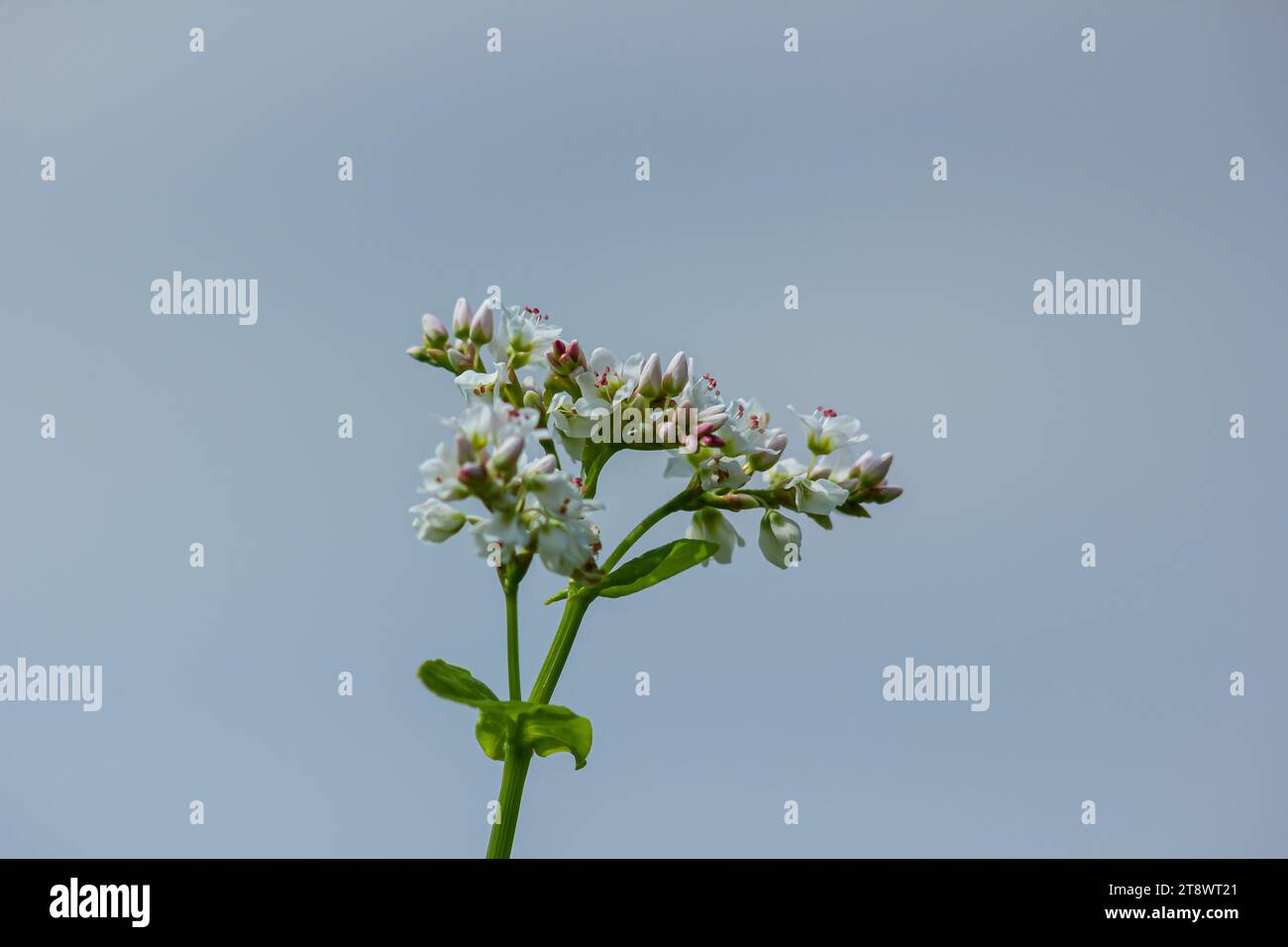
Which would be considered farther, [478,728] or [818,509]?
[818,509]

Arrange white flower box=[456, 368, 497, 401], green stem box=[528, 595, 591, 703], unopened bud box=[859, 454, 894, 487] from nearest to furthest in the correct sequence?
green stem box=[528, 595, 591, 703] → white flower box=[456, 368, 497, 401] → unopened bud box=[859, 454, 894, 487]

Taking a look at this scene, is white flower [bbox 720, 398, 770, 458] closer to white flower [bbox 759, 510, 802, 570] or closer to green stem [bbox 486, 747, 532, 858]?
white flower [bbox 759, 510, 802, 570]

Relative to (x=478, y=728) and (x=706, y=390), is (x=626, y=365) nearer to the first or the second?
(x=706, y=390)

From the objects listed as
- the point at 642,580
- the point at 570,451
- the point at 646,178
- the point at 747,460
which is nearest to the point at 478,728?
the point at 642,580

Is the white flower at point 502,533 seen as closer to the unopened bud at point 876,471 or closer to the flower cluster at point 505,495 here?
the flower cluster at point 505,495

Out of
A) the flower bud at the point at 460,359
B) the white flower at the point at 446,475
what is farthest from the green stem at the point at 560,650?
the flower bud at the point at 460,359

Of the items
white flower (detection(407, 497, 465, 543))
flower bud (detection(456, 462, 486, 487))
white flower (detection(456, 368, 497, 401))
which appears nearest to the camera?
flower bud (detection(456, 462, 486, 487))

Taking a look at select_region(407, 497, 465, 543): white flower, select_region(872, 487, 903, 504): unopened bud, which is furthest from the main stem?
select_region(872, 487, 903, 504): unopened bud
